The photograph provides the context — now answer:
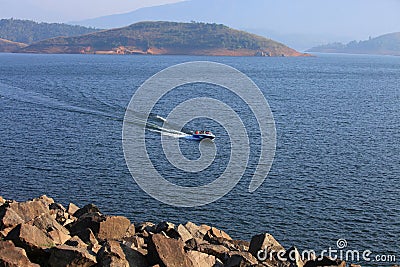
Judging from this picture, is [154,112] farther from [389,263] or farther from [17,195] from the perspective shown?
[389,263]

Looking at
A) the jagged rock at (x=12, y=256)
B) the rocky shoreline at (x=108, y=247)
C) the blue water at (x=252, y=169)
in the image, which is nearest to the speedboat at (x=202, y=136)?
the blue water at (x=252, y=169)

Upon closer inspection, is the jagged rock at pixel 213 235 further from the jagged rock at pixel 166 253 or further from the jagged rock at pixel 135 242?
the jagged rock at pixel 166 253

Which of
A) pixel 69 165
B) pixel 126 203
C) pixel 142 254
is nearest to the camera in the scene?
pixel 142 254

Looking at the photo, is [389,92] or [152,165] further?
[389,92]

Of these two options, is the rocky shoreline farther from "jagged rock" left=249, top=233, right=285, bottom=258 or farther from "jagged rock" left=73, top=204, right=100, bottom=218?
"jagged rock" left=73, top=204, right=100, bottom=218

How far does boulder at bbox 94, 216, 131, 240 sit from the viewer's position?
19641mm

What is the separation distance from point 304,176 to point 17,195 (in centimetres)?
1839

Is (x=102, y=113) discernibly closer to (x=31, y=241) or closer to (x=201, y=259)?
(x=31, y=241)

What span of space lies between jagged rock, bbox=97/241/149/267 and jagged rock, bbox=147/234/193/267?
1.17ft

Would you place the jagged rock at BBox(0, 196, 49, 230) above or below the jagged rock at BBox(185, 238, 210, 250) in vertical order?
above

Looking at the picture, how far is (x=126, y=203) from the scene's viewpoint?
34.3 metres

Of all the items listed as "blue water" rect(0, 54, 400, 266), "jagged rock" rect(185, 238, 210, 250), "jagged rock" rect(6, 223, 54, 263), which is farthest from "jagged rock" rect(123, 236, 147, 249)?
"blue water" rect(0, 54, 400, 266)

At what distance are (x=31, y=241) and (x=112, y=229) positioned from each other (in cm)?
437

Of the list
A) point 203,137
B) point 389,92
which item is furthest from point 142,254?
point 389,92
